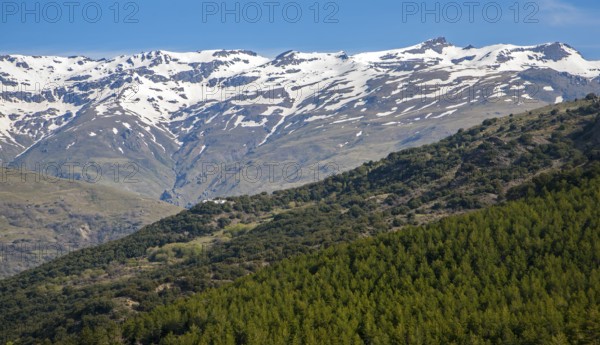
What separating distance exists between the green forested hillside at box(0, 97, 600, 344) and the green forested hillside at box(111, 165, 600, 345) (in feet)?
55.6

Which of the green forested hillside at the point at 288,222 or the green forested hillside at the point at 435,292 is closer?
the green forested hillside at the point at 435,292

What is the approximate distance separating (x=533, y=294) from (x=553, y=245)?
11.8 metres

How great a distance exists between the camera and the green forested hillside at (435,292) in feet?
228

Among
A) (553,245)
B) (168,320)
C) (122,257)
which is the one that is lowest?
(122,257)

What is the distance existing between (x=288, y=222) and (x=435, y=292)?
83.6 metres

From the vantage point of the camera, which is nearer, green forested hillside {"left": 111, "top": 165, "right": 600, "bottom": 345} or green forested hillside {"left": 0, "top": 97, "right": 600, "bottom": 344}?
green forested hillside {"left": 111, "top": 165, "right": 600, "bottom": 345}

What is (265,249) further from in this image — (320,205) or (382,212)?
(320,205)

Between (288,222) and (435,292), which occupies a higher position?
(435,292)

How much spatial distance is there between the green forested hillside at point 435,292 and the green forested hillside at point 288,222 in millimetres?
16944

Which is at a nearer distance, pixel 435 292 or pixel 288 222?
pixel 435 292

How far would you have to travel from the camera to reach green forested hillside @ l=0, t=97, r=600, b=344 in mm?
114769

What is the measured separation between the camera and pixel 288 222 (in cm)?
16162

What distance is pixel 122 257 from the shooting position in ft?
547

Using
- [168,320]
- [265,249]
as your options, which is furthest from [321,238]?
[168,320]
